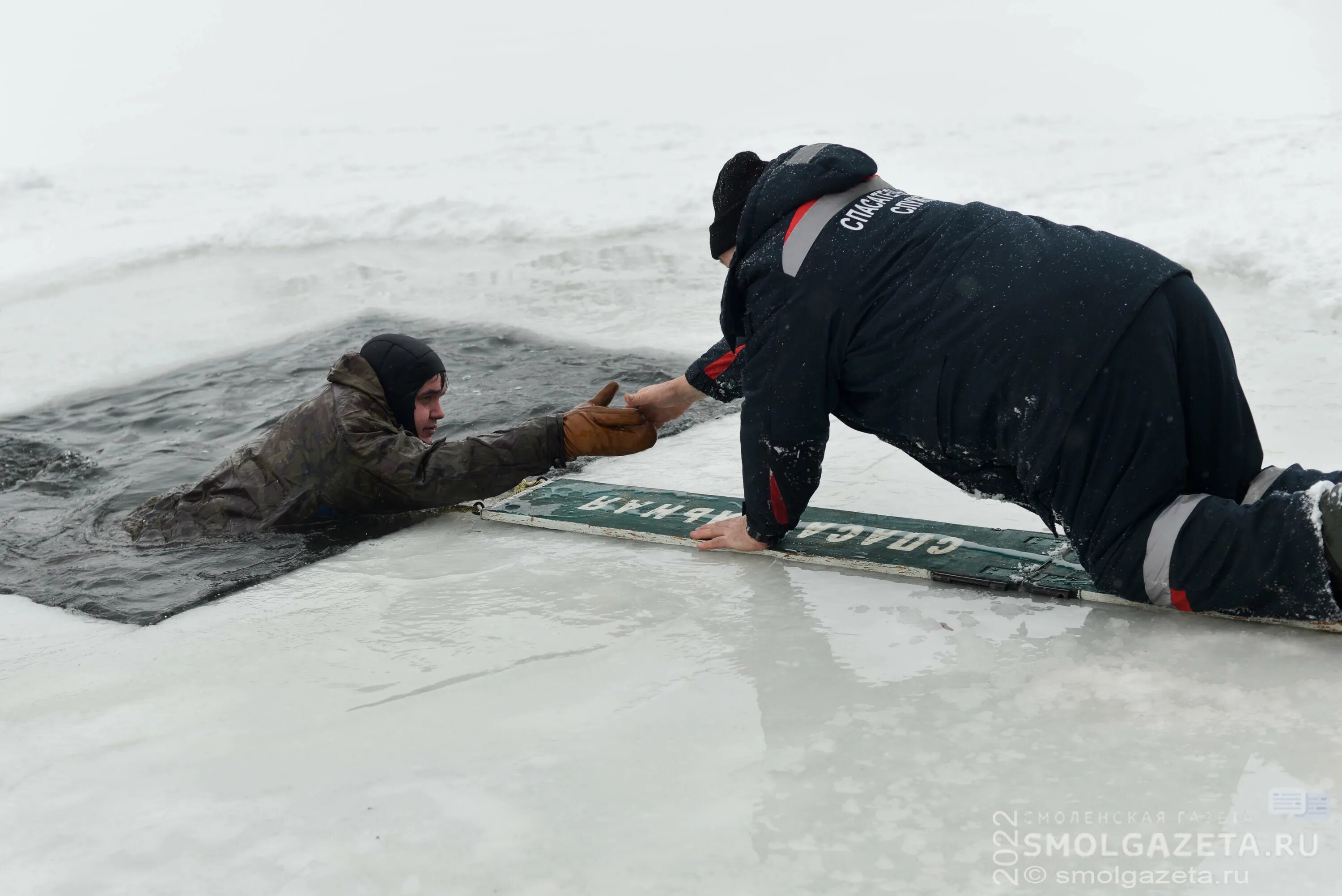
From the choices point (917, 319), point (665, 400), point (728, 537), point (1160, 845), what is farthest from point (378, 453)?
point (1160, 845)

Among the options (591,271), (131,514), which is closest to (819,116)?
(591,271)

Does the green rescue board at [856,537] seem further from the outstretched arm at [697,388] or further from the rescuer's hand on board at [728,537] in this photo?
the outstretched arm at [697,388]

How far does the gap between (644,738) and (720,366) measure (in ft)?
4.50

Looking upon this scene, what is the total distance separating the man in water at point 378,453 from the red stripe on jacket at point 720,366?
1.11 feet

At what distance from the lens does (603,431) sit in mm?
3504

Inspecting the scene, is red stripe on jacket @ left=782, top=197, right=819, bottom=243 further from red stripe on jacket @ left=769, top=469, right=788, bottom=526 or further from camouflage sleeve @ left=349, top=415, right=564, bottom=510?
camouflage sleeve @ left=349, top=415, right=564, bottom=510

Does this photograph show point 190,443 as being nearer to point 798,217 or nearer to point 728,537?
point 728,537

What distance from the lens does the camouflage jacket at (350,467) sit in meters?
3.50

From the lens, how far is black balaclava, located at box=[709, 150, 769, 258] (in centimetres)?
274

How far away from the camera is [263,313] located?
7602mm

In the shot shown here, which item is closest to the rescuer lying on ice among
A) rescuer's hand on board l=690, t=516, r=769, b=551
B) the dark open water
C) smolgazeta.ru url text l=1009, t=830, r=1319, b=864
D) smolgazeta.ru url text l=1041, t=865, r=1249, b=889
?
rescuer's hand on board l=690, t=516, r=769, b=551

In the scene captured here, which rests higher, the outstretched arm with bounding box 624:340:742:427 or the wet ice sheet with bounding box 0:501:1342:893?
the outstretched arm with bounding box 624:340:742:427

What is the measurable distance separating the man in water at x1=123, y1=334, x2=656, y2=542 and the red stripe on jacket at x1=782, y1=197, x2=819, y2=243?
1099mm

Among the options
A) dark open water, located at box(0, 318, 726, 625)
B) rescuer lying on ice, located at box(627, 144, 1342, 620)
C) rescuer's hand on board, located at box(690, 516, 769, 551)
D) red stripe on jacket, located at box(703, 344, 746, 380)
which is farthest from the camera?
dark open water, located at box(0, 318, 726, 625)
